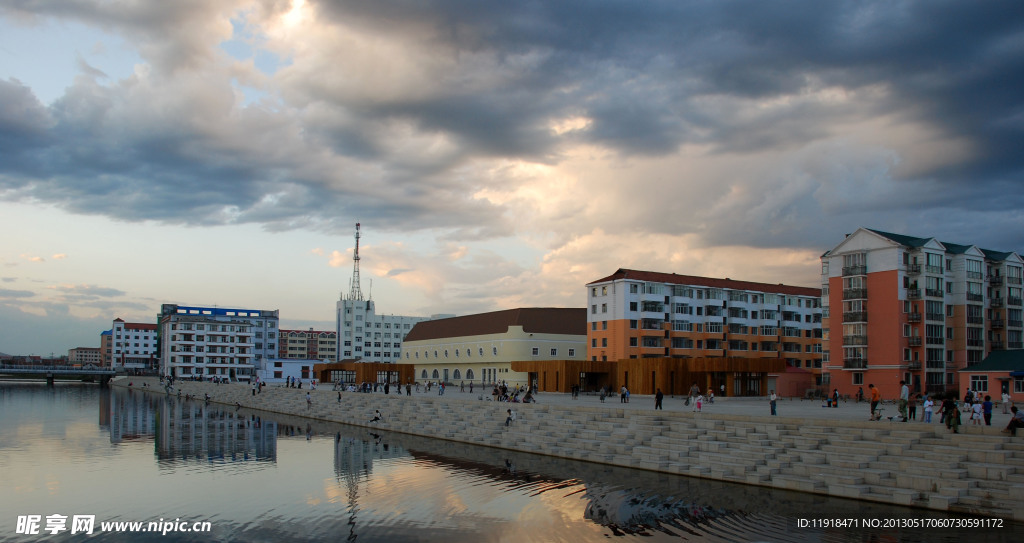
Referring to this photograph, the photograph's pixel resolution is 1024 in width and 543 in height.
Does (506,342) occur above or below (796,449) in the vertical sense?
above

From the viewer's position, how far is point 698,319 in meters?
89.0

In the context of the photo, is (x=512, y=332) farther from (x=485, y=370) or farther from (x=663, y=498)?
(x=663, y=498)

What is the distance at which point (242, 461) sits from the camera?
3459cm

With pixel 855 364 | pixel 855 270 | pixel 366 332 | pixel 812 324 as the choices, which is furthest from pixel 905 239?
pixel 366 332

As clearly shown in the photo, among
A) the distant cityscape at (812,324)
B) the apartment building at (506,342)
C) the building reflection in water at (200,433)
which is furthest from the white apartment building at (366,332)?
the building reflection in water at (200,433)

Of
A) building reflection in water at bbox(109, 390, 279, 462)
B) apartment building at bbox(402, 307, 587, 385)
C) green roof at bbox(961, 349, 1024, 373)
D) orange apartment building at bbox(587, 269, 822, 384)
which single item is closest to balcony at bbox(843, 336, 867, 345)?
green roof at bbox(961, 349, 1024, 373)

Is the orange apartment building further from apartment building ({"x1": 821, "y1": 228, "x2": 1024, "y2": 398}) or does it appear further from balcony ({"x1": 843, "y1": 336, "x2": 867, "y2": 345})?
apartment building ({"x1": 821, "y1": 228, "x2": 1024, "y2": 398})

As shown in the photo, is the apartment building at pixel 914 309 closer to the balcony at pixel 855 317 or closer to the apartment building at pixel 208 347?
the balcony at pixel 855 317

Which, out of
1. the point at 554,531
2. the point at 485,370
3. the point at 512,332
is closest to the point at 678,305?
the point at 512,332

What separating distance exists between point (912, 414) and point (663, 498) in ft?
41.4

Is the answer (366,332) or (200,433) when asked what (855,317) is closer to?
(200,433)

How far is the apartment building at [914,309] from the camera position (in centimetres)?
6488

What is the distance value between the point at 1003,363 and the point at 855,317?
46.1 feet

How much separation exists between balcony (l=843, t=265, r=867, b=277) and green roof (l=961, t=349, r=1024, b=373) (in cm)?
1330
